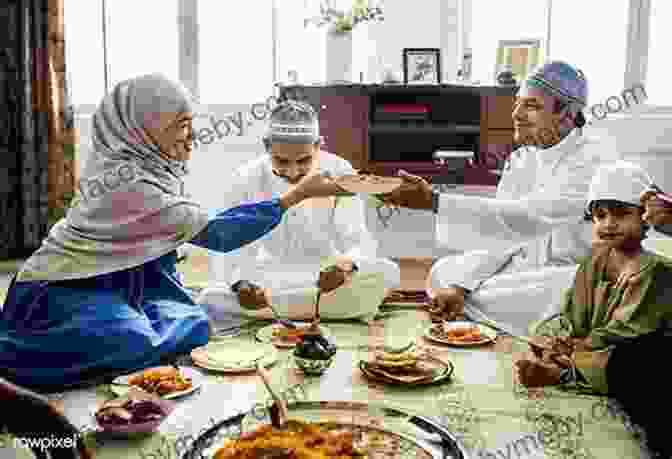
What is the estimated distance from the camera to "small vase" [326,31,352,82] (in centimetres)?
498

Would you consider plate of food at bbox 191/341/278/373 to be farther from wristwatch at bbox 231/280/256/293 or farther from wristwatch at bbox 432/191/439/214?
wristwatch at bbox 432/191/439/214

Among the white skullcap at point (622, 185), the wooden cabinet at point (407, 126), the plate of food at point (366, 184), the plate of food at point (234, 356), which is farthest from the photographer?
the wooden cabinet at point (407, 126)

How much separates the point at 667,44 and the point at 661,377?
4.31 metres

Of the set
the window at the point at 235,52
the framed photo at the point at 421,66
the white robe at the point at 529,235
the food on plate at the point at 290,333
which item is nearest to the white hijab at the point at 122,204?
the food on plate at the point at 290,333

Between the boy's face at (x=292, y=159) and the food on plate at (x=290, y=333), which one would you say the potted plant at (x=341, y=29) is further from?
the food on plate at (x=290, y=333)

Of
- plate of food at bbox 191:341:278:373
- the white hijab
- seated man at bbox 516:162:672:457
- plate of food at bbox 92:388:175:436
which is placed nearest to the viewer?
plate of food at bbox 92:388:175:436

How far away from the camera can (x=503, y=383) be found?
88.4 inches

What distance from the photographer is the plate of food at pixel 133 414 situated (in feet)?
5.67

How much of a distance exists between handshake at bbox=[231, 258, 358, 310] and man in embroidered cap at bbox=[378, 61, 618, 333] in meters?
0.31

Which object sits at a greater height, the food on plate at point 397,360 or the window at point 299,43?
the window at point 299,43

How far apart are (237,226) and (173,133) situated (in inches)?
14.5

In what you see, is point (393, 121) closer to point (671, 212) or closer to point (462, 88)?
point (462, 88)

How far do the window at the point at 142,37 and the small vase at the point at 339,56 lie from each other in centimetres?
125

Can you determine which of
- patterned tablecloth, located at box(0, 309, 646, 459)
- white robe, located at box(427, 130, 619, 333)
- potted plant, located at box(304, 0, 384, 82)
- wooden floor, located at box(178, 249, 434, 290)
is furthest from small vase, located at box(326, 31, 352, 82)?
patterned tablecloth, located at box(0, 309, 646, 459)
